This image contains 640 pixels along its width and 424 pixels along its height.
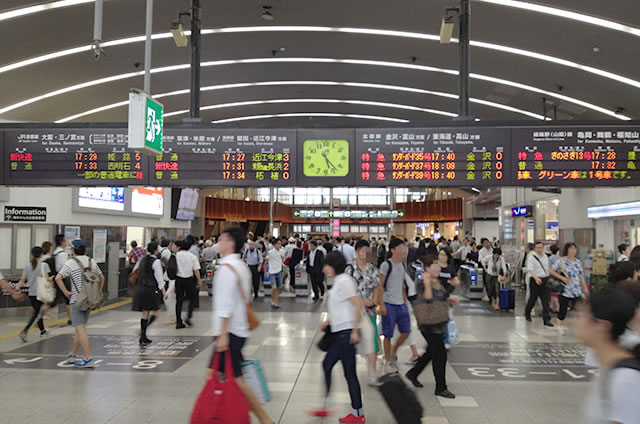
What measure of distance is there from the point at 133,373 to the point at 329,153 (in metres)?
4.36

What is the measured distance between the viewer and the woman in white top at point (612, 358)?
192cm

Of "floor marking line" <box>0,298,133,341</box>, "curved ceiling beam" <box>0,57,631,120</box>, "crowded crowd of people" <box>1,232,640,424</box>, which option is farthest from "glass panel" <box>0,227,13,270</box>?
"curved ceiling beam" <box>0,57,631,120</box>

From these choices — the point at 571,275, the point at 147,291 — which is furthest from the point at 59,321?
the point at 571,275

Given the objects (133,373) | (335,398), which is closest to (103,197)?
(133,373)

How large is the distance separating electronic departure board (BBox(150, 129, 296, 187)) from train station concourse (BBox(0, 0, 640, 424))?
4 cm

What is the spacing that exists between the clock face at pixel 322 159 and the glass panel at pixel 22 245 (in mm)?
8139

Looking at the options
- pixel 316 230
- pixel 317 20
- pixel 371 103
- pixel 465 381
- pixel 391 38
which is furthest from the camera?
pixel 316 230

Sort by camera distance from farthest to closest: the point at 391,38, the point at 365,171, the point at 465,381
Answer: the point at 391,38, the point at 365,171, the point at 465,381

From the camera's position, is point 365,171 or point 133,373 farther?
point 365,171

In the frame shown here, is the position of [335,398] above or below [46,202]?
below

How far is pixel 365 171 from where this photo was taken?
858cm

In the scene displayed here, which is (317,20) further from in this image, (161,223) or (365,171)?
(161,223)

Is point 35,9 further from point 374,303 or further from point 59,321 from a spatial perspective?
point 374,303

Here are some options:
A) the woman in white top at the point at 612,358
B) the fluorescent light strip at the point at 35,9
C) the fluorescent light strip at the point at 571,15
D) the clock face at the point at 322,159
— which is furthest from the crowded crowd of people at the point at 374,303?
the fluorescent light strip at the point at 35,9
